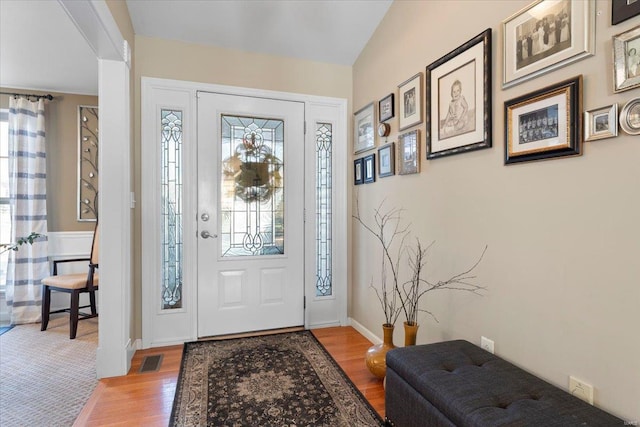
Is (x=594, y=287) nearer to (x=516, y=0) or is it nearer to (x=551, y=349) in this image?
(x=551, y=349)

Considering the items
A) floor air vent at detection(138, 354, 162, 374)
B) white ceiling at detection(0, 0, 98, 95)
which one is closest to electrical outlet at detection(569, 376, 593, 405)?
floor air vent at detection(138, 354, 162, 374)

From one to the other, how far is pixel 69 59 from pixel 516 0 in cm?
354

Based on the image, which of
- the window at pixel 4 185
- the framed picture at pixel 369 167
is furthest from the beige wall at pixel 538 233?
the window at pixel 4 185

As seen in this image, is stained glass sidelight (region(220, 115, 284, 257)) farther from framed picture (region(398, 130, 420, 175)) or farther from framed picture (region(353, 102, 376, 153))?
framed picture (region(398, 130, 420, 175))

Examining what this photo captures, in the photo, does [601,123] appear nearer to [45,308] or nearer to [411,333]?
[411,333]

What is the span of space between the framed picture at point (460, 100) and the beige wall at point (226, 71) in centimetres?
131

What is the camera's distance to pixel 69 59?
3.08 m

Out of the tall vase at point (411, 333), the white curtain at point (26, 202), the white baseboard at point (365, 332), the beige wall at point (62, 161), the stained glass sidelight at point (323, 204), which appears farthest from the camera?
the beige wall at point (62, 161)

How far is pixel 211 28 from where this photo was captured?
9.13ft

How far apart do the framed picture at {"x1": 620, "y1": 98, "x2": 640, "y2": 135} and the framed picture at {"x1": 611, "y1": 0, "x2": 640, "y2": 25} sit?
0.96ft

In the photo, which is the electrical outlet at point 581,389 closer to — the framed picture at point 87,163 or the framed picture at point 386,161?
the framed picture at point 386,161

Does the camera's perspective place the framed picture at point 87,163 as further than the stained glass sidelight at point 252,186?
Yes

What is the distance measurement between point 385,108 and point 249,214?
150 cm

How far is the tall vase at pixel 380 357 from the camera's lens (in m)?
2.21
